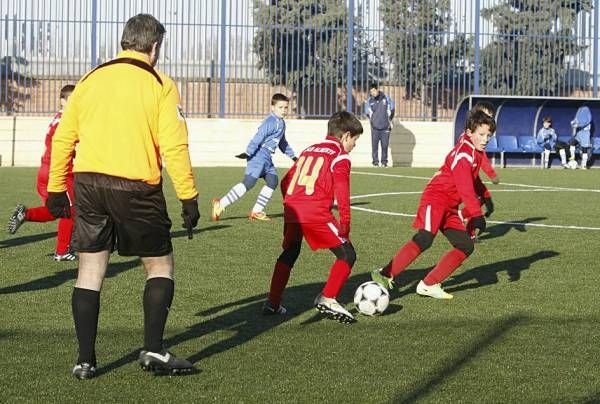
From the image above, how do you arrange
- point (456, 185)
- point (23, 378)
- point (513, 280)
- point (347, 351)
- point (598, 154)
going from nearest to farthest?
point (23, 378) → point (347, 351) → point (456, 185) → point (513, 280) → point (598, 154)

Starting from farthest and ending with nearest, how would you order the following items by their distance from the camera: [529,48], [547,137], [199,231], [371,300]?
[529,48]
[547,137]
[199,231]
[371,300]

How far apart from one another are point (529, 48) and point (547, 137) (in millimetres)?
3214

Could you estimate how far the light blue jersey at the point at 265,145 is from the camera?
48.5ft

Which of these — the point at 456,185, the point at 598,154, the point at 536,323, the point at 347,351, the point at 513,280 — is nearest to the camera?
the point at 347,351

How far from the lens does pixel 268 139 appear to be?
14859 millimetres

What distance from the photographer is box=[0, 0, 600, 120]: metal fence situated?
28812 millimetres

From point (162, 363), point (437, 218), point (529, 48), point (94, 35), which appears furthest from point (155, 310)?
point (529, 48)

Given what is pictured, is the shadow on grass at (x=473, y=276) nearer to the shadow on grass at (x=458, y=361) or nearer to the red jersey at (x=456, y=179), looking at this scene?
the red jersey at (x=456, y=179)

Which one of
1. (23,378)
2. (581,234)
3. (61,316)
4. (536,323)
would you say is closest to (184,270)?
(61,316)

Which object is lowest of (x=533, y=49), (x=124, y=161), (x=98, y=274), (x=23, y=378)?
(x=23, y=378)

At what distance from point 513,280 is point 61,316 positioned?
12.8ft

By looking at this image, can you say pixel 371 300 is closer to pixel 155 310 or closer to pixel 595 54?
pixel 155 310

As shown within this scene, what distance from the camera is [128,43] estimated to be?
6.06 metres

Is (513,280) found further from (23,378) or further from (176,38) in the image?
(176,38)
